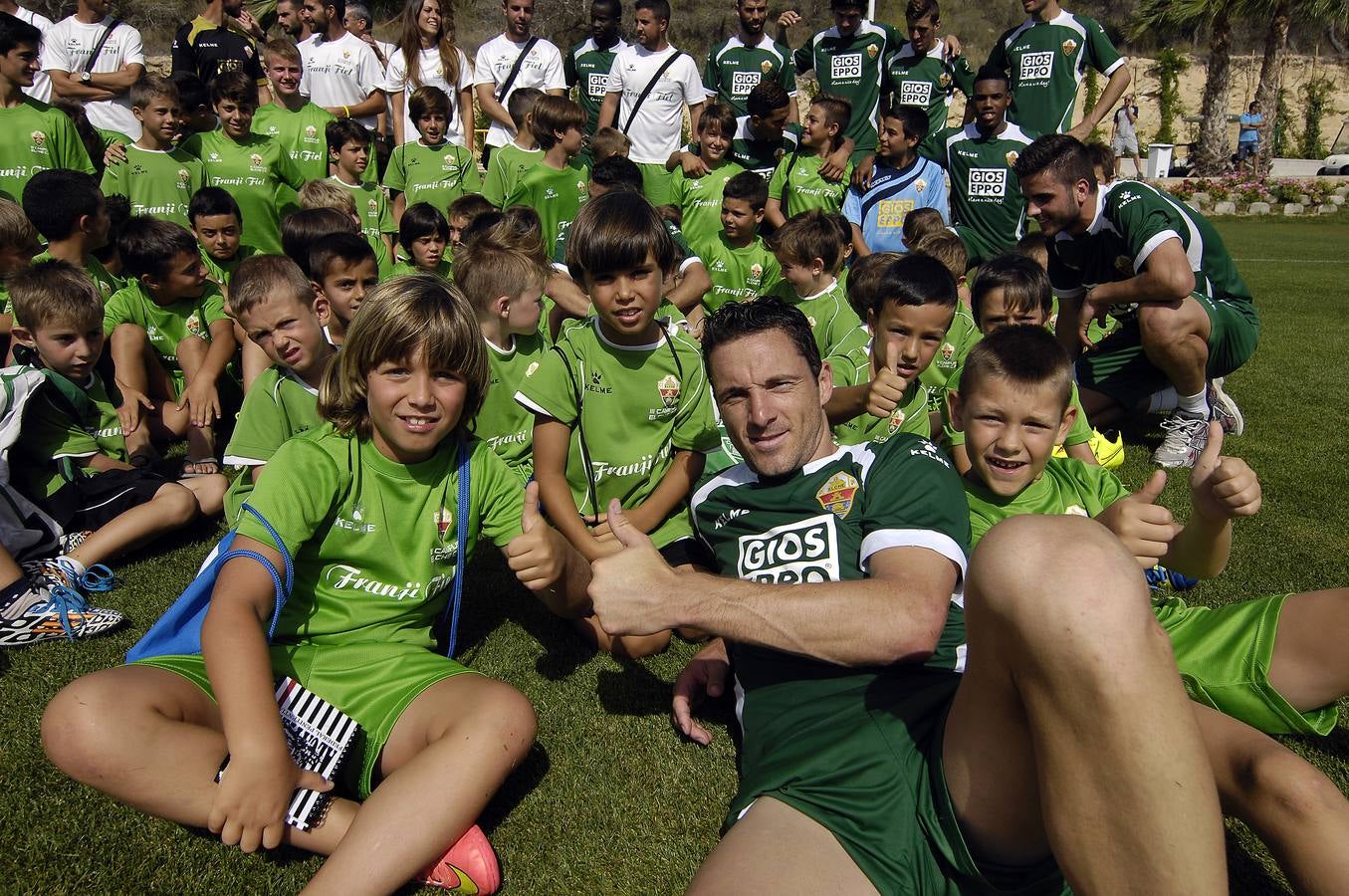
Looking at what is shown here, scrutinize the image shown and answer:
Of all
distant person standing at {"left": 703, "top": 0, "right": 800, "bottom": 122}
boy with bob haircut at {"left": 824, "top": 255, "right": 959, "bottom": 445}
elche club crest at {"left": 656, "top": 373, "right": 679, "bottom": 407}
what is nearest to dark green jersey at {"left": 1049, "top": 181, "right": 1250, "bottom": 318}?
boy with bob haircut at {"left": 824, "top": 255, "right": 959, "bottom": 445}

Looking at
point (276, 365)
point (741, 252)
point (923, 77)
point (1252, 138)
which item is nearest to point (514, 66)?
point (741, 252)

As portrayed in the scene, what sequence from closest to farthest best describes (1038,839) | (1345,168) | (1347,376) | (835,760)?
(1038,839) < (835,760) < (1347,376) < (1345,168)

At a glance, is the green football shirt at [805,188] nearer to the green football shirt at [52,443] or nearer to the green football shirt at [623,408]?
the green football shirt at [623,408]

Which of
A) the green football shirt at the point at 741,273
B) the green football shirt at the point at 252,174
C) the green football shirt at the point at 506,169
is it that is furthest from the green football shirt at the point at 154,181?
the green football shirt at the point at 741,273

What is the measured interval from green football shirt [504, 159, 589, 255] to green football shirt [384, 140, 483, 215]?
620 mm

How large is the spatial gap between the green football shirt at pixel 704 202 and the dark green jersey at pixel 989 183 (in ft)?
6.29

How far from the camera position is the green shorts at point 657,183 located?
7.88 meters

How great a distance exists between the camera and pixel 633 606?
78.9 inches

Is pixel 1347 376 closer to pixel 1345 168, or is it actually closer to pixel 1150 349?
pixel 1150 349

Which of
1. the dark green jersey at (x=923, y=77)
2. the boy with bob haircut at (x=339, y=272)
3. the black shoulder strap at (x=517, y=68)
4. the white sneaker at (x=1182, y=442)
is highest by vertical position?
the black shoulder strap at (x=517, y=68)

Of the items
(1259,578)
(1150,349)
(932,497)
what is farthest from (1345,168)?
(932,497)

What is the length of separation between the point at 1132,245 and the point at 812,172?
286cm

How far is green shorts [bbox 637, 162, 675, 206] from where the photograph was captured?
7879mm

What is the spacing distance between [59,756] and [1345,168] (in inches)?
1434
